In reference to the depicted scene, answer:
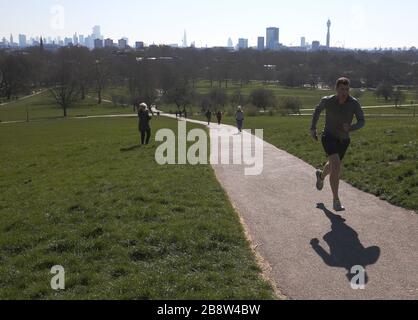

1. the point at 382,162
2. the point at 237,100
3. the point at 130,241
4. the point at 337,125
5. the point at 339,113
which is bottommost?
the point at 237,100

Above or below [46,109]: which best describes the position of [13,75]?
above

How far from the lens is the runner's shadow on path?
599cm

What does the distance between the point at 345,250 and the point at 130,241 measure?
2855mm

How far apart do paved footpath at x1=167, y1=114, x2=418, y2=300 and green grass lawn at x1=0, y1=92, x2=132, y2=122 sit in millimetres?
70170

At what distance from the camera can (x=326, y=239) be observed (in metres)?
6.87

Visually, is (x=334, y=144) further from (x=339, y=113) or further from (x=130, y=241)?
(x=130, y=241)

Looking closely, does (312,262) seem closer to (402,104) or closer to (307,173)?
(307,173)

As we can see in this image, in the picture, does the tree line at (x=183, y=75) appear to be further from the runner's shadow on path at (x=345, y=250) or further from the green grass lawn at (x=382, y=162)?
the runner's shadow on path at (x=345, y=250)

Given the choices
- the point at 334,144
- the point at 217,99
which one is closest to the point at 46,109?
the point at 217,99

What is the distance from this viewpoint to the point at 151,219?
805 centimetres

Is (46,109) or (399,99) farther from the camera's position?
(46,109)

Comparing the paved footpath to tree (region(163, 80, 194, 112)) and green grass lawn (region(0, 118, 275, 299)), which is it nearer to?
green grass lawn (region(0, 118, 275, 299))

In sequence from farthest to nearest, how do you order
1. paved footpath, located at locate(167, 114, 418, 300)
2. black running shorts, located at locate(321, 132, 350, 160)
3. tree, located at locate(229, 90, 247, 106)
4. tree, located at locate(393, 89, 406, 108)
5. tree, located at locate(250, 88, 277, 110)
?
tree, located at locate(393, 89, 406, 108) < tree, located at locate(229, 90, 247, 106) < tree, located at locate(250, 88, 277, 110) < black running shorts, located at locate(321, 132, 350, 160) < paved footpath, located at locate(167, 114, 418, 300)

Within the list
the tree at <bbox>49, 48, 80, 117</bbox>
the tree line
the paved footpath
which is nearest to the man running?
the paved footpath
